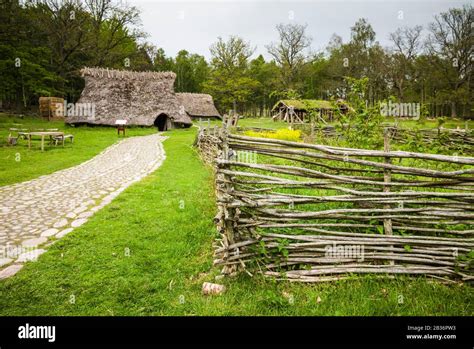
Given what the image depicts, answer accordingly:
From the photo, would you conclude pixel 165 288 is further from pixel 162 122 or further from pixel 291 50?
pixel 291 50

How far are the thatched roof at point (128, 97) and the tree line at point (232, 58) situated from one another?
2699 mm

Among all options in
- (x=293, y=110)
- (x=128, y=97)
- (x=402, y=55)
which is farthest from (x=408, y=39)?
(x=128, y=97)

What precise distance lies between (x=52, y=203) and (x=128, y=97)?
753 inches

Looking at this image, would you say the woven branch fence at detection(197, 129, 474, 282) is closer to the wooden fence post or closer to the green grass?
the wooden fence post

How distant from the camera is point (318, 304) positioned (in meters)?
2.65

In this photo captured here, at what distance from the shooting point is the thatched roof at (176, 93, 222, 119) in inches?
1384

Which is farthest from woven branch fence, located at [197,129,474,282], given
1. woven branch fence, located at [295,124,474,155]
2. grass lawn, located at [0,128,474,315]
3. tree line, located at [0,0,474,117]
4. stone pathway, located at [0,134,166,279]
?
tree line, located at [0,0,474,117]

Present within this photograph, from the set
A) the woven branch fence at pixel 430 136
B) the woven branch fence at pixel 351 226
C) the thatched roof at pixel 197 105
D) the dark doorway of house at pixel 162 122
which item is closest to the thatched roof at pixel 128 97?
the dark doorway of house at pixel 162 122

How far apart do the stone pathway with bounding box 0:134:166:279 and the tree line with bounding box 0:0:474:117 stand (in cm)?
1538

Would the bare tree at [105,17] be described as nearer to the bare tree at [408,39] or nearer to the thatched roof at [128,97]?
the thatched roof at [128,97]

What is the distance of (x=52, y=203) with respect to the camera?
518 centimetres

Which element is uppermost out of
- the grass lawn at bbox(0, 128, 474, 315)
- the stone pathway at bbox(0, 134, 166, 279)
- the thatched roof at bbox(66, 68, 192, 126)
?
the thatched roof at bbox(66, 68, 192, 126)

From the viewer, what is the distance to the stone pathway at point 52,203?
11.8 feet
